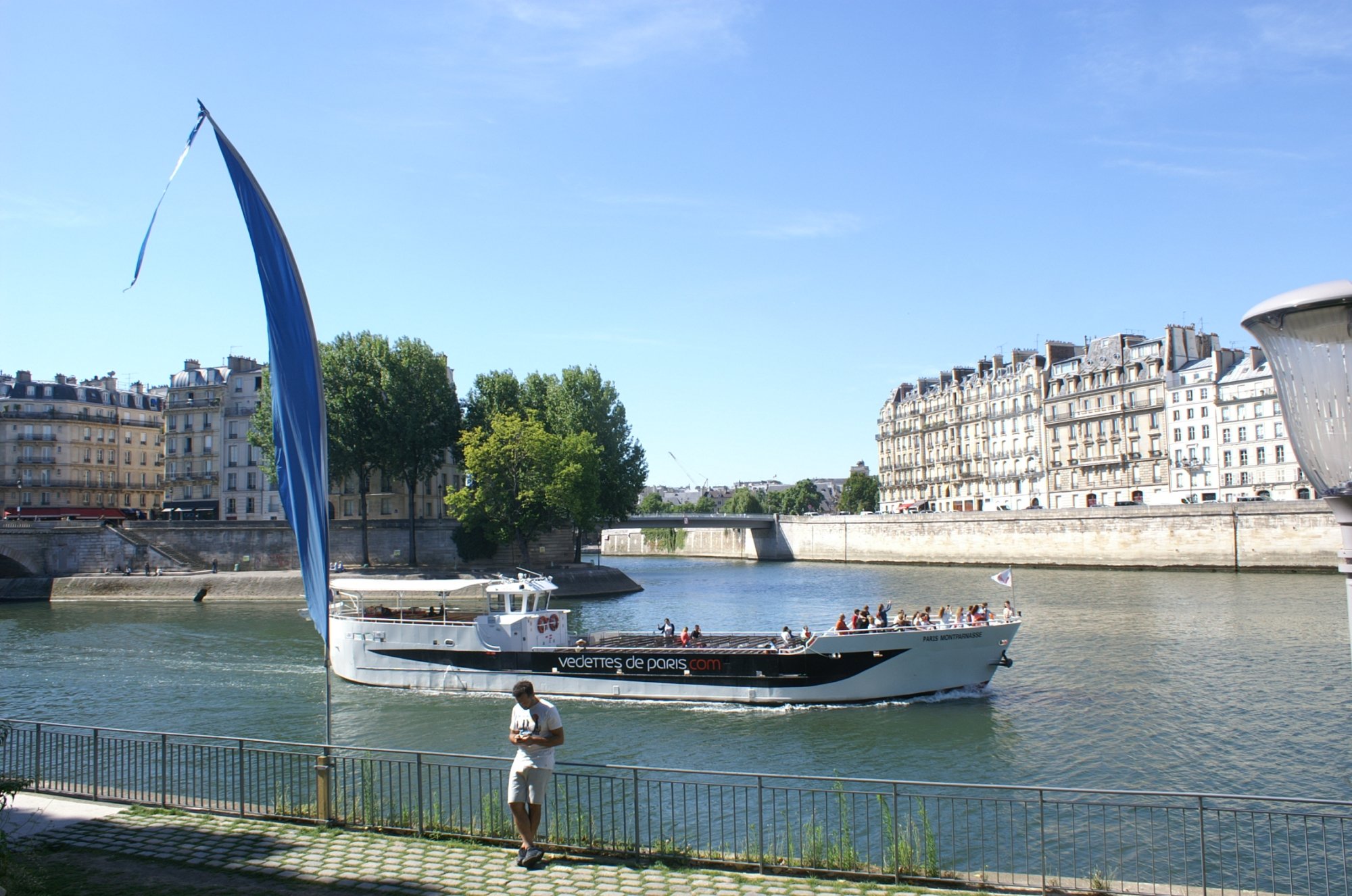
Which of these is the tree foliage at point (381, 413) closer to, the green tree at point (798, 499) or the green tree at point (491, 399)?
the green tree at point (491, 399)

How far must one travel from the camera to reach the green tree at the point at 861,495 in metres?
154

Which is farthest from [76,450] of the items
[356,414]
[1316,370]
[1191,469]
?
[1316,370]

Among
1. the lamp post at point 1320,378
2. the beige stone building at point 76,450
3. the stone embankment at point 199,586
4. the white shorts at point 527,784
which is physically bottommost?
the stone embankment at point 199,586

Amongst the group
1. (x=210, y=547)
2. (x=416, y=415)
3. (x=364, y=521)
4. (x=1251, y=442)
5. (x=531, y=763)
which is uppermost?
(x=416, y=415)

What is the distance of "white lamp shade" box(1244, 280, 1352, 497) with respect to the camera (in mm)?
5629

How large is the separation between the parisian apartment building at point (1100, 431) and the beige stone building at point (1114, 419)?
4.0 inches

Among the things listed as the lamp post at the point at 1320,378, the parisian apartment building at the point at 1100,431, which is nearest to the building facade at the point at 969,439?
the parisian apartment building at the point at 1100,431

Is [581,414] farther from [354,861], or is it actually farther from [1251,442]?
[354,861]

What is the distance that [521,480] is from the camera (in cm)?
7006

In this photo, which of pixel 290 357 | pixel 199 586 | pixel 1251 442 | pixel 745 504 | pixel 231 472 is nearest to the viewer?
pixel 290 357

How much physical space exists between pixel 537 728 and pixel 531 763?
1.34ft

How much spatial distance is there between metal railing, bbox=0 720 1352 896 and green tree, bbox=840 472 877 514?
135350 mm

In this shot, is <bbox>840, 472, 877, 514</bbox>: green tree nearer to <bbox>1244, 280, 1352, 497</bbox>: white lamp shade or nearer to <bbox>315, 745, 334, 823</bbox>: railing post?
<bbox>315, 745, 334, 823</bbox>: railing post

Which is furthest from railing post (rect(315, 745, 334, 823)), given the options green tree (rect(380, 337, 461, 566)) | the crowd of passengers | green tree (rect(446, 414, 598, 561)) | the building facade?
the building facade
